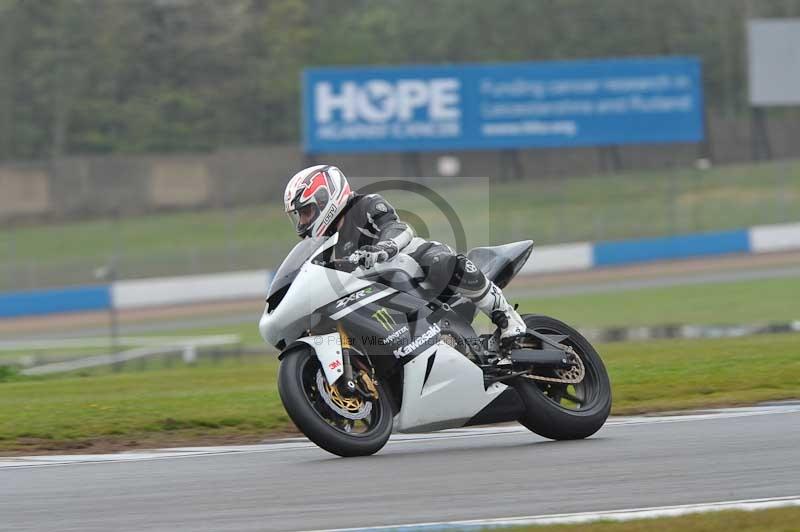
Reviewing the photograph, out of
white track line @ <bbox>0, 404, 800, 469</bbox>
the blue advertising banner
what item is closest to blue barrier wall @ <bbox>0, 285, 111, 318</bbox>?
the blue advertising banner

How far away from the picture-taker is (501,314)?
8.38 m

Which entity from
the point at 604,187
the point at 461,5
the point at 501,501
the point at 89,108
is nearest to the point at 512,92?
the point at 604,187

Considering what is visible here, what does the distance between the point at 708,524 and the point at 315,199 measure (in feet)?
10.7

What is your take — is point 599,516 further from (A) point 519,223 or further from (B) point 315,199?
(A) point 519,223

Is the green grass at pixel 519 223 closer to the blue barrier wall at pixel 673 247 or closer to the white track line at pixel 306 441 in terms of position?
the blue barrier wall at pixel 673 247

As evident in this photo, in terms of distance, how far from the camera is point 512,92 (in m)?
46.3

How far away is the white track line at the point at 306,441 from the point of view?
8.83m

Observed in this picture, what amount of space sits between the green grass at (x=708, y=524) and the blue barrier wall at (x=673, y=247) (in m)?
31.8

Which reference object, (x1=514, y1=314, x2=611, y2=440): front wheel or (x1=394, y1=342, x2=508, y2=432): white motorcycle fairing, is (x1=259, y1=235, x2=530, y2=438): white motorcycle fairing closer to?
(x1=394, y1=342, x2=508, y2=432): white motorcycle fairing

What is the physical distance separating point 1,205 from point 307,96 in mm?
12031

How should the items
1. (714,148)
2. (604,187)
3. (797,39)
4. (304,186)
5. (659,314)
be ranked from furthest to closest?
(714,148)
(797,39)
(604,187)
(659,314)
(304,186)

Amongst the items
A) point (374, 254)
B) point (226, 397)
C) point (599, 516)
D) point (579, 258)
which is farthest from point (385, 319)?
point (579, 258)

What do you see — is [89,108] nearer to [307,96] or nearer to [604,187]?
[307,96]

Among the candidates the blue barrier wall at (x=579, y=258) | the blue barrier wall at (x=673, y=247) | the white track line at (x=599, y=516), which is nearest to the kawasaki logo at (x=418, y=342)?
the white track line at (x=599, y=516)
